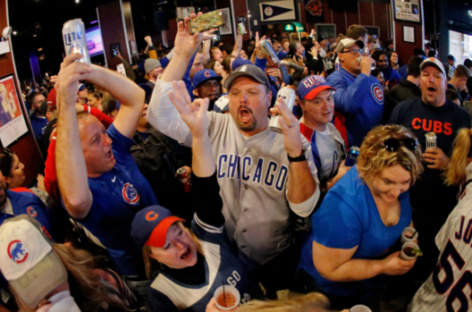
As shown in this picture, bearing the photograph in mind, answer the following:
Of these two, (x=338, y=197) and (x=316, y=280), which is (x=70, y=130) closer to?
(x=338, y=197)

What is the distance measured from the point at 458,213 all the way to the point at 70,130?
1999 millimetres

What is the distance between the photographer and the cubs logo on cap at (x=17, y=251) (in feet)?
3.49

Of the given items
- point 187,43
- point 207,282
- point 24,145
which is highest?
point 187,43

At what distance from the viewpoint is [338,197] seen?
173 centimetres

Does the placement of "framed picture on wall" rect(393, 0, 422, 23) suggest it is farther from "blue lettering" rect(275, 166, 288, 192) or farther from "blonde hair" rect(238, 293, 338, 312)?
"blonde hair" rect(238, 293, 338, 312)

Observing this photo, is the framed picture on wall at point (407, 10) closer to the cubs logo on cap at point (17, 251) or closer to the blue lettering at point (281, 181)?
the blue lettering at point (281, 181)

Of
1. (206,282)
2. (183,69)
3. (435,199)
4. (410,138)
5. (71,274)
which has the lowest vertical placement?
(435,199)

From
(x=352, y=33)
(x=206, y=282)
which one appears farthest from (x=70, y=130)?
(x=352, y=33)

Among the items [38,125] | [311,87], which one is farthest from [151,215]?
[38,125]

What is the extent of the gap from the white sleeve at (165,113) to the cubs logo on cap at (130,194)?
0.44 m

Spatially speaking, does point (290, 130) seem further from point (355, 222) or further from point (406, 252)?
point (406, 252)

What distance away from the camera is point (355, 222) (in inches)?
65.7

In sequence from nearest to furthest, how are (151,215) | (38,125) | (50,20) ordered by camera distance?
(151,215) → (38,125) → (50,20)

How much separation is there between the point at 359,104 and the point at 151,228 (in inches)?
94.2
